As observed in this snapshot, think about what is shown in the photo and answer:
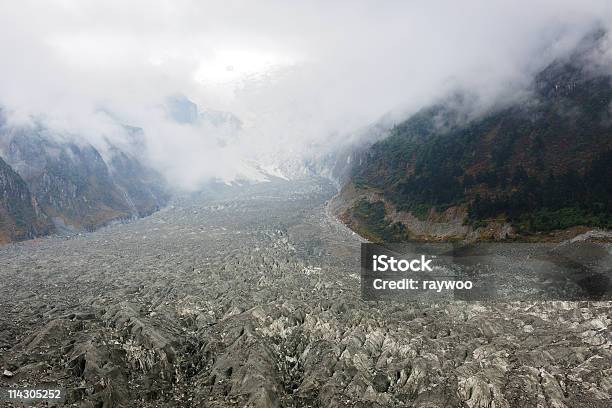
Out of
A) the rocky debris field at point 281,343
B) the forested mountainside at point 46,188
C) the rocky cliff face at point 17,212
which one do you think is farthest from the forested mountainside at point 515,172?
the rocky cliff face at point 17,212

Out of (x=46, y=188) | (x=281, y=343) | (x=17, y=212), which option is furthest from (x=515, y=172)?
(x=46, y=188)

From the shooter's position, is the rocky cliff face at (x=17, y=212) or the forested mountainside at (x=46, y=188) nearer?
the rocky cliff face at (x=17, y=212)

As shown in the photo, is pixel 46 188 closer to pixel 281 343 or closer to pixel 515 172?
pixel 281 343

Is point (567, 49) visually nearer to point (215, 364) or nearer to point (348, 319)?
point (348, 319)

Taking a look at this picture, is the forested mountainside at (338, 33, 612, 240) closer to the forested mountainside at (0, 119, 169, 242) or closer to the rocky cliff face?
the forested mountainside at (0, 119, 169, 242)

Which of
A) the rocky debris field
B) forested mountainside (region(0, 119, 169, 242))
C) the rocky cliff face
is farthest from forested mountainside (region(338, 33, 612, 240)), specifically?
the rocky cliff face

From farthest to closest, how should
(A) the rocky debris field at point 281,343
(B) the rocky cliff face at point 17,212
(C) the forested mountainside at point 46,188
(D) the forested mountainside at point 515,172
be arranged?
(C) the forested mountainside at point 46,188, (B) the rocky cliff face at point 17,212, (D) the forested mountainside at point 515,172, (A) the rocky debris field at point 281,343

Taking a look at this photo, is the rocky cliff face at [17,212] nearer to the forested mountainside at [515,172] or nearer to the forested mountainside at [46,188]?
the forested mountainside at [46,188]

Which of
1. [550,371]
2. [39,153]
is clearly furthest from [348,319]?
[39,153]
